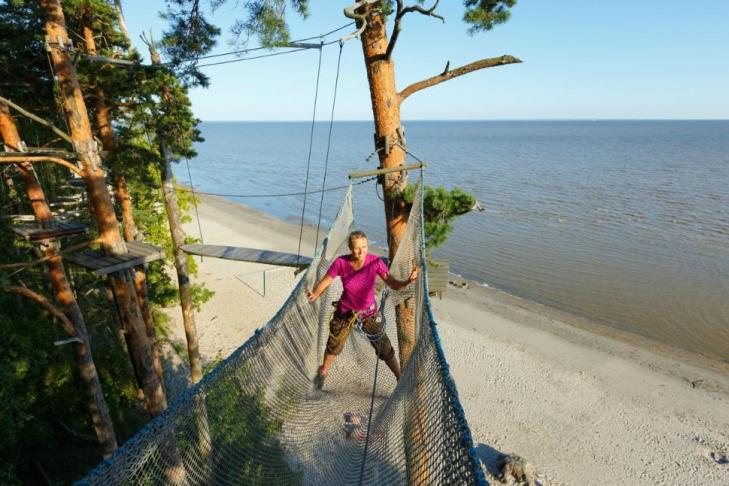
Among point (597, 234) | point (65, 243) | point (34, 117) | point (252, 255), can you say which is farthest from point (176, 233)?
point (597, 234)

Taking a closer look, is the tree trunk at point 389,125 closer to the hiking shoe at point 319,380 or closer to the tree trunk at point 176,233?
the hiking shoe at point 319,380

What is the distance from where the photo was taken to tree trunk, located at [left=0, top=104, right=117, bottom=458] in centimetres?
389

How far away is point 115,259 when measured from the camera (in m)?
4.34

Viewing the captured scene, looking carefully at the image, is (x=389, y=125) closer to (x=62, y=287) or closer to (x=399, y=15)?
(x=399, y=15)

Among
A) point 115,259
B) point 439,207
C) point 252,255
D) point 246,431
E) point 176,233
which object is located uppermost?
point 439,207

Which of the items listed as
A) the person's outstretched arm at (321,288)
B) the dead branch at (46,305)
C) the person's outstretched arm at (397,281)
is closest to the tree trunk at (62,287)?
the dead branch at (46,305)

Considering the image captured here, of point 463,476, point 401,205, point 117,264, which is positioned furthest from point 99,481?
point 117,264

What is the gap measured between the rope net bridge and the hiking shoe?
0.08 m

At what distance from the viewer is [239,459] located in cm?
268

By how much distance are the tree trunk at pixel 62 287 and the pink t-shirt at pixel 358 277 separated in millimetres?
2656

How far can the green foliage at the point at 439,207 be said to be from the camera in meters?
3.72

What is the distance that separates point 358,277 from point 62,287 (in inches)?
123

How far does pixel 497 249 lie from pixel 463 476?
565 inches

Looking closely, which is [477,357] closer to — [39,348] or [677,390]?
[677,390]
